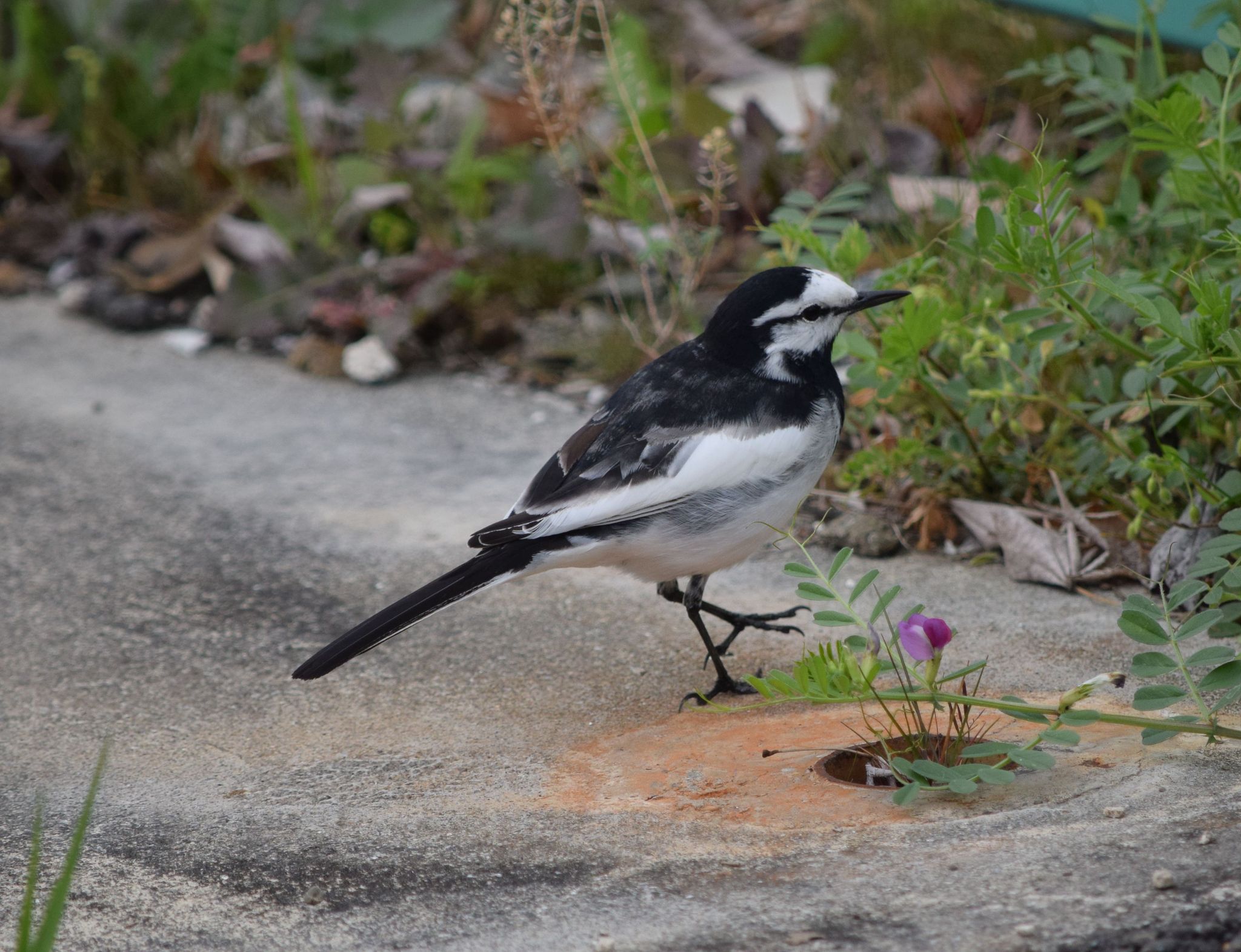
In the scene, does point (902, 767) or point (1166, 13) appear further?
point (1166, 13)

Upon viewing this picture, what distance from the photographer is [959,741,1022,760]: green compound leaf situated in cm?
239

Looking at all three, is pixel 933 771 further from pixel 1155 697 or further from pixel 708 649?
pixel 708 649

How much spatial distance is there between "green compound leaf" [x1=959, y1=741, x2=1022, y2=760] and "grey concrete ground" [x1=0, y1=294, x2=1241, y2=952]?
114mm

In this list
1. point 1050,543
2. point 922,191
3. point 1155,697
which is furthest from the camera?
point 922,191

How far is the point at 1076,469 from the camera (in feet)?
12.0

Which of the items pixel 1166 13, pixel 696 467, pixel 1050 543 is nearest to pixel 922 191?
pixel 1166 13

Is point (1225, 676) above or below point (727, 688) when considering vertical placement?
above

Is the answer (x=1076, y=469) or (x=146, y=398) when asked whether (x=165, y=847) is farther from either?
(x=146, y=398)

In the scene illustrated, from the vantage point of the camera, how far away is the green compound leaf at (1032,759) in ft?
7.72

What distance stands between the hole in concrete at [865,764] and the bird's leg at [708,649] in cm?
51

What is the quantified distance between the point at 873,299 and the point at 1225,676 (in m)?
1.19

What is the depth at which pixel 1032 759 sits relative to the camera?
2.37 meters

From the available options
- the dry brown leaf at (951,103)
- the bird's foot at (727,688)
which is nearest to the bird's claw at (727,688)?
the bird's foot at (727,688)

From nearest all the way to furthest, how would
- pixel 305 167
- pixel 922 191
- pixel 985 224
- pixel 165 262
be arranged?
1. pixel 985 224
2. pixel 922 191
3. pixel 305 167
4. pixel 165 262
